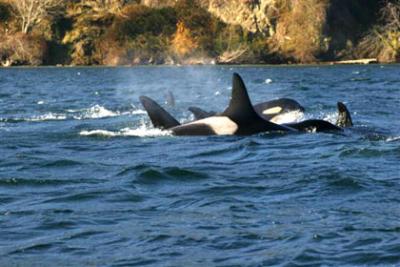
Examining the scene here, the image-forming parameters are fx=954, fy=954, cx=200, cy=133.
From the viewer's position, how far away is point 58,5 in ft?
325

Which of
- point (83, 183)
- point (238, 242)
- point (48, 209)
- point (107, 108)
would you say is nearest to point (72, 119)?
point (107, 108)

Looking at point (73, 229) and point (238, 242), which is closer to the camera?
point (238, 242)

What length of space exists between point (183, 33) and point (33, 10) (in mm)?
15794

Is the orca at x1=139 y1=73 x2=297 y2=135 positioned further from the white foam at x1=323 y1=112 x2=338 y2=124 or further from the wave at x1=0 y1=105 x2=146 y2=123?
the wave at x1=0 y1=105 x2=146 y2=123

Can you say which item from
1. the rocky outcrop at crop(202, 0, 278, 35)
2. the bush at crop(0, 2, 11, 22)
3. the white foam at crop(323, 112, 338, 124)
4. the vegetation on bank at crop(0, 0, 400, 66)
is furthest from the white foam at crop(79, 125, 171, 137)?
the bush at crop(0, 2, 11, 22)

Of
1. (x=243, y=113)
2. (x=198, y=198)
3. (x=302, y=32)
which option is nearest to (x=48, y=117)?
(x=243, y=113)

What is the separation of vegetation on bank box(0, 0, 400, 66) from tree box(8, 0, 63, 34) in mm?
103

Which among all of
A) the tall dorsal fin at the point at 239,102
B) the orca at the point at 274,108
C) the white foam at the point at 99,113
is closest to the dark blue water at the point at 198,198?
the tall dorsal fin at the point at 239,102

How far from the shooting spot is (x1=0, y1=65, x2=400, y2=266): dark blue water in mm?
8828

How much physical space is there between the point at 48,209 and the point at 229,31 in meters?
83.6

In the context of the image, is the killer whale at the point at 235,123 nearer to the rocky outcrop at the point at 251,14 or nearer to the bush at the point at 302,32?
the bush at the point at 302,32

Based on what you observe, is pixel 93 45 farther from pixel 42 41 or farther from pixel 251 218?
pixel 251 218

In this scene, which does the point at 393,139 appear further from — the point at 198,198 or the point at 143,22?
the point at 143,22

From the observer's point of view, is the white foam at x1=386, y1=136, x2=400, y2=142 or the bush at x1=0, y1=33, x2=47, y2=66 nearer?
the white foam at x1=386, y1=136, x2=400, y2=142
